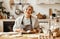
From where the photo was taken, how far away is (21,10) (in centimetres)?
587

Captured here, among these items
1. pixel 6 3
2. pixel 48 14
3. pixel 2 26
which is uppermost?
pixel 6 3

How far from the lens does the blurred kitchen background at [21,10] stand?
5.69 m

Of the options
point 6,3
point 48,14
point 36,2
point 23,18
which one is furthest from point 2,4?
point 23,18

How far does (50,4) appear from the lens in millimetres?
5801

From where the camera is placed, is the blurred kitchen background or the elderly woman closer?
the elderly woman

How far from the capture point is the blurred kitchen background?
5.69m

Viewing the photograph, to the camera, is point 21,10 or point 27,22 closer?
point 27,22

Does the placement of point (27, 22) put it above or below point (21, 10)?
below

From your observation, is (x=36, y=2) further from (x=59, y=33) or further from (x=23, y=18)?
(x=59, y=33)

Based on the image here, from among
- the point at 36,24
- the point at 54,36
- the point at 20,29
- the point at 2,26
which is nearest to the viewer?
the point at 54,36

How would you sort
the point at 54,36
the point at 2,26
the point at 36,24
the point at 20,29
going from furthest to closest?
the point at 2,26 < the point at 36,24 < the point at 20,29 < the point at 54,36

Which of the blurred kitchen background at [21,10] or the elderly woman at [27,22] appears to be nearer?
the elderly woman at [27,22]

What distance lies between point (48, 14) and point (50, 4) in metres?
0.35

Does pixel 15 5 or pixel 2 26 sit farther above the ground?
pixel 15 5
